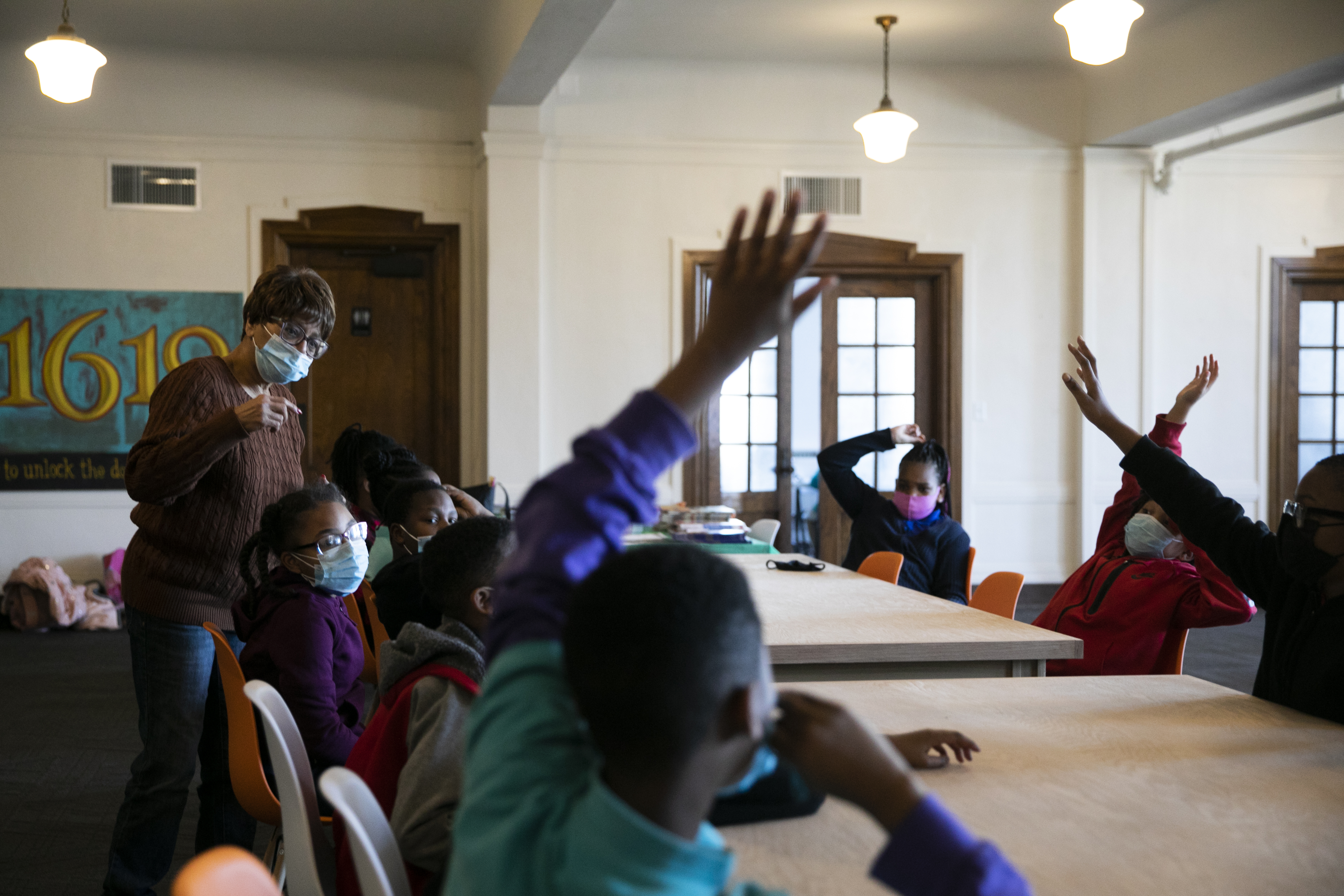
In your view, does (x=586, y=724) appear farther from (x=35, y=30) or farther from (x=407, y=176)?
(x=35, y=30)

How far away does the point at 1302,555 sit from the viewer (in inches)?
63.1

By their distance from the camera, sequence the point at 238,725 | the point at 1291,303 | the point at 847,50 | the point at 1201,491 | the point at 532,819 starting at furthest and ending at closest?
the point at 1291,303 → the point at 847,50 → the point at 238,725 → the point at 1201,491 → the point at 532,819

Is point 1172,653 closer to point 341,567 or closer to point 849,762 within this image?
point 341,567

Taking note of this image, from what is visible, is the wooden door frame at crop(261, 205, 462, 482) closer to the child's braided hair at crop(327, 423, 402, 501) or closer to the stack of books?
the stack of books

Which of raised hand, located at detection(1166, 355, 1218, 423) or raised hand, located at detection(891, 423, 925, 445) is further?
raised hand, located at detection(891, 423, 925, 445)

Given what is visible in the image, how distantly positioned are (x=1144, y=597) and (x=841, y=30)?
452cm

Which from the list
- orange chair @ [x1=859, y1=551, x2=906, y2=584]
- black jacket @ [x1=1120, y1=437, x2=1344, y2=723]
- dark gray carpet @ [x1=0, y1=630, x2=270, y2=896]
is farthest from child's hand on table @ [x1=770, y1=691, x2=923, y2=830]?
orange chair @ [x1=859, y1=551, x2=906, y2=584]

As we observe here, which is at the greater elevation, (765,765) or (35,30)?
(35,30)

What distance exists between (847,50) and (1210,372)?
4.91 metres

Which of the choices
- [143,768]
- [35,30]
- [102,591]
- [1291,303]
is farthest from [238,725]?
[1291,303]

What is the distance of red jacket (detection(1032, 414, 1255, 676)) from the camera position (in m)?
2.45

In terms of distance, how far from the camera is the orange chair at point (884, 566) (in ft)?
11.4

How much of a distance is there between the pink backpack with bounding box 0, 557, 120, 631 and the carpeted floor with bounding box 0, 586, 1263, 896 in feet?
0.32

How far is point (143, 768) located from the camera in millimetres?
2152
